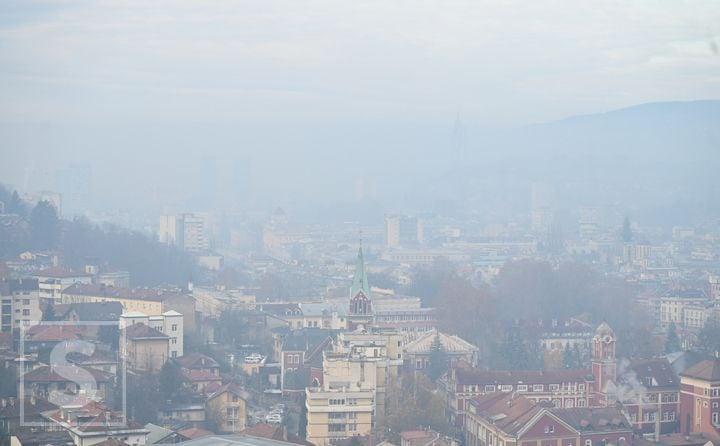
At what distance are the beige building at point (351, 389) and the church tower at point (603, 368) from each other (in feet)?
8.17

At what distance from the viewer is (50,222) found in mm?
30188

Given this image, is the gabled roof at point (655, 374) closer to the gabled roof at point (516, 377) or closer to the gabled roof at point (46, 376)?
the gabled roof at point (516, 377)

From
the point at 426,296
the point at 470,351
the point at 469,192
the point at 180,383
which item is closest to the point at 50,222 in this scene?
the point at 426,296

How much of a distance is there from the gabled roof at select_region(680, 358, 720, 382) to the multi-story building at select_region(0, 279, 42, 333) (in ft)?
29.7

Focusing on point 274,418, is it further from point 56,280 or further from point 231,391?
point 56,280

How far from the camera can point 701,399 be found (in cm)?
1639

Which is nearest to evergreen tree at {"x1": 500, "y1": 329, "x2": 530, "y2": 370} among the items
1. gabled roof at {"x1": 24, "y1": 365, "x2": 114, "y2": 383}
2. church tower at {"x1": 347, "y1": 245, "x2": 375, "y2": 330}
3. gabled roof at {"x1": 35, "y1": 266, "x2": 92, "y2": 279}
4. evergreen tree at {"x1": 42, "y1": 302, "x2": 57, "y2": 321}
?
church tower at {"x1": 347, "y1": 245, "x2": 375, "y2": 330}

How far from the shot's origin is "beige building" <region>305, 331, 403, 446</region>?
50.0 feet

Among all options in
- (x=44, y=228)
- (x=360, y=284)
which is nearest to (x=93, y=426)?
(x=360, y=284)

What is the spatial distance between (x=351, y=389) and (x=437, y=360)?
465 centimetres

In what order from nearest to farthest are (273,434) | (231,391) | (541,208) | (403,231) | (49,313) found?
(273,434) → (231,391) → (49,313) → (403,231) → (541,208)

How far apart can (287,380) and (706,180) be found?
51197mm

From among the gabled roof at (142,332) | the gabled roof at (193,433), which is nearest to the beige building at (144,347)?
the gabled roof at (142,332)

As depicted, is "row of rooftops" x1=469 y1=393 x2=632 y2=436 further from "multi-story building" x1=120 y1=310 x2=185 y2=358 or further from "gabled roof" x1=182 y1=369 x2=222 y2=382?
"multi-story building" x1=120 y1=310 x2=185 y2=358
